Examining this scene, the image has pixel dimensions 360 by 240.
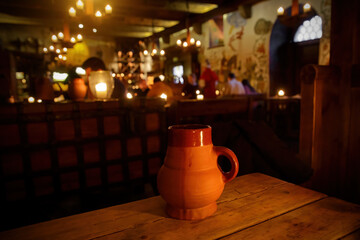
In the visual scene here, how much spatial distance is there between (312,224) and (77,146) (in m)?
2.15

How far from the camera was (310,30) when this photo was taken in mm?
7160

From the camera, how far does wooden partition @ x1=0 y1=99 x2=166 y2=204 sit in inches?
84.7

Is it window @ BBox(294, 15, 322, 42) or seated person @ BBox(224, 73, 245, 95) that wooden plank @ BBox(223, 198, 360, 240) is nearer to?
seated person @ BBox(224, 73, 245, 95)

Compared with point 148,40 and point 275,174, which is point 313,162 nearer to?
point 275,174

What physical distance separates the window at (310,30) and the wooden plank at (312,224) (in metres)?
7.39

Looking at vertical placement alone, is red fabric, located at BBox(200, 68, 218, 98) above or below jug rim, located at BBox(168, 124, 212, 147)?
above

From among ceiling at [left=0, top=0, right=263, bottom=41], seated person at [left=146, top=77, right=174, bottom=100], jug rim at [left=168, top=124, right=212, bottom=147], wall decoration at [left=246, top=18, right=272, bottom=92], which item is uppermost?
ceiling at [left=0, top=0, right=263, bottom=41]

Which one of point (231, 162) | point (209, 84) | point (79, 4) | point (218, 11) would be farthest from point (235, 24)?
point (231, 162)

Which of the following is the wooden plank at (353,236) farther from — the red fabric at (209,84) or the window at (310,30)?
the window at (310,30)

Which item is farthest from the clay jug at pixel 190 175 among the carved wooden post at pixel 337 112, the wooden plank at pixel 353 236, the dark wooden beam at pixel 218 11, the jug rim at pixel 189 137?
the dark wooden beam at pixel 218 11

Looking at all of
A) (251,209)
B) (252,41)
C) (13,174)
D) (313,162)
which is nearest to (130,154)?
(13,174)

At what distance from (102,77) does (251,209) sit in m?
2.16

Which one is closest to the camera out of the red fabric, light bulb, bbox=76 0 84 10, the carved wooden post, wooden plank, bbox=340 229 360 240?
wooden plank, bbox=340 229 360 240

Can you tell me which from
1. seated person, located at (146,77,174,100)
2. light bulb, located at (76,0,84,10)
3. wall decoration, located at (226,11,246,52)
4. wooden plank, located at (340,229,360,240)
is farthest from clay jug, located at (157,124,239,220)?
wall decoration, located at (226,11,246,52)
